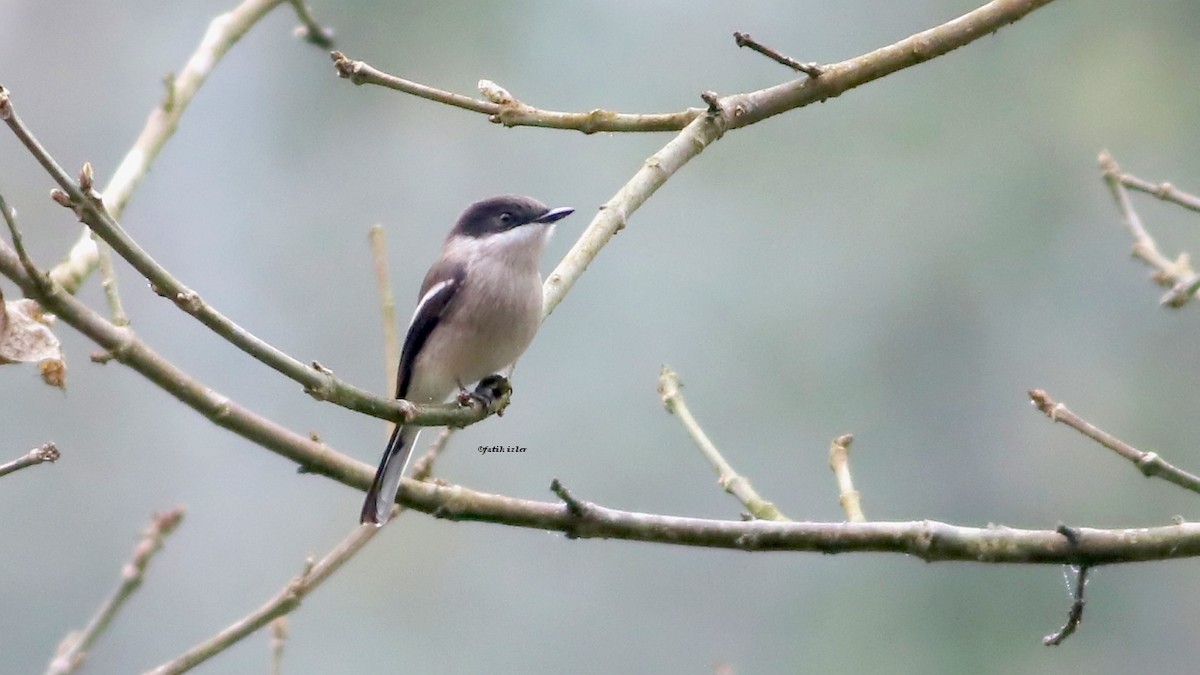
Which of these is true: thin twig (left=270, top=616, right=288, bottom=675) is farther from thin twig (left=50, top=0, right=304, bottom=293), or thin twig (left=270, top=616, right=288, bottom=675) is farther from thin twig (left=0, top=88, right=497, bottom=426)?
thin twig (left=0, top=88, right=497, bottom=426)

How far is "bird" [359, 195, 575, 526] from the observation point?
290 cm

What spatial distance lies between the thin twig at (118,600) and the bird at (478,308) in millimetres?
473

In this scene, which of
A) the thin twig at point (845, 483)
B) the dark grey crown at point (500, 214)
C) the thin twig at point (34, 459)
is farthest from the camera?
the dark grey crown at point (500, 214)

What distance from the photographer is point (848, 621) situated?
549 centimetres

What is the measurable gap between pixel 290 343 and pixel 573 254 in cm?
307

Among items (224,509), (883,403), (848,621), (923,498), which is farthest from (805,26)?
(224,509)

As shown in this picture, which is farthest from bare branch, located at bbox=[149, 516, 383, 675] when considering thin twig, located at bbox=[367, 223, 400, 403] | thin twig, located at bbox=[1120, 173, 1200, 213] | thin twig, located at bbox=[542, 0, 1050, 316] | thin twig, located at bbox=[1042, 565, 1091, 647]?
thin twig, located at bbox=[1120, 173, 1200, 213]

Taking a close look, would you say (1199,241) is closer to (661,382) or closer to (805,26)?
(805,26)

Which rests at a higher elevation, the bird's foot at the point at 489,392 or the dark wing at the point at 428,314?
the dark wing at the point at 428,314

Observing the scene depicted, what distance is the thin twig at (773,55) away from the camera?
2189mm

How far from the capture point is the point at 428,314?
10.5ft

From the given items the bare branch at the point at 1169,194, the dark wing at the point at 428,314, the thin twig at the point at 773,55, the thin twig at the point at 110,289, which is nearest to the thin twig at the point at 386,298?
the dark wing at the point at 428,314

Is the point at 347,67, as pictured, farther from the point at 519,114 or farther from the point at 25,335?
the point at 25,335

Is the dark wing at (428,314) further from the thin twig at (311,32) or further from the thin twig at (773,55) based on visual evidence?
the thin twig at (773,55)
